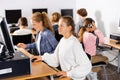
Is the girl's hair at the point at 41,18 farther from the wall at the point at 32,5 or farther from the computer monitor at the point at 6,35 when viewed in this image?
the wall at the point at 32,5

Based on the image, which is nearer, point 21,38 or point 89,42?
point 89,42

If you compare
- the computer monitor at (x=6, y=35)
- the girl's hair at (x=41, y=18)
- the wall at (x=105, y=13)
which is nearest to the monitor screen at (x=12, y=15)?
the wall at (x=105, y=13)

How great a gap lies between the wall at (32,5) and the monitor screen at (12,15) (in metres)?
0.14

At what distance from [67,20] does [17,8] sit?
13.1ft

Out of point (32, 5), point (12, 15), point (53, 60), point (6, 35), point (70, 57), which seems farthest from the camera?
point (32, 5)

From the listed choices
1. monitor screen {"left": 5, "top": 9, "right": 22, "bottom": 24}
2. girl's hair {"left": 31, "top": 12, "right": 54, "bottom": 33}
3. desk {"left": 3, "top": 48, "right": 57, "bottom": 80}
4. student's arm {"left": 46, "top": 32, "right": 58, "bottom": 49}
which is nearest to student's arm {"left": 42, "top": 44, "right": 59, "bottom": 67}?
desk {"left": 3, "top": 48, "right": 57, "bottom": 80}

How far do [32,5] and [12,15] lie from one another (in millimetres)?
614

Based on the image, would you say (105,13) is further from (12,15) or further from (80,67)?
(80,67)

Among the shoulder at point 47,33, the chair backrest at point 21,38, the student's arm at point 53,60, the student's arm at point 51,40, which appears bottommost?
the chair backrest at point 21,38

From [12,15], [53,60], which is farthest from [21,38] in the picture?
[12,15]

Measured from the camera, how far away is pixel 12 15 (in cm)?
591

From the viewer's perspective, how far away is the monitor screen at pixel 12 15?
586cm

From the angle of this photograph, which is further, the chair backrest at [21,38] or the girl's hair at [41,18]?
the chair backrest at [21,38]

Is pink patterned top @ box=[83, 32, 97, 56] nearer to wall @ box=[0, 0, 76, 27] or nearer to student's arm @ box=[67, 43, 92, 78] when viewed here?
student's arm @ box=[67, 43, 92, 78]
